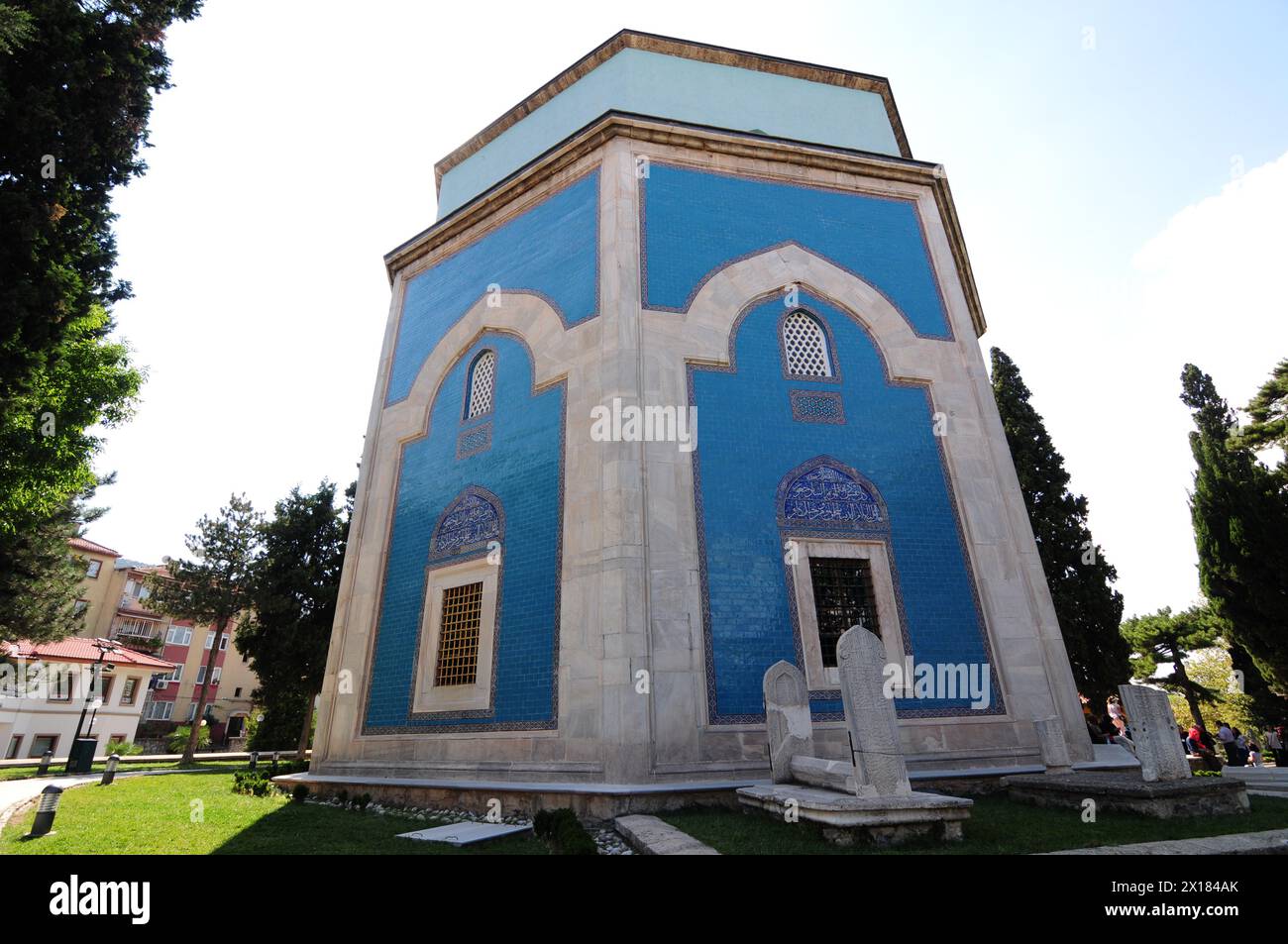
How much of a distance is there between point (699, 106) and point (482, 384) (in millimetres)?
7032

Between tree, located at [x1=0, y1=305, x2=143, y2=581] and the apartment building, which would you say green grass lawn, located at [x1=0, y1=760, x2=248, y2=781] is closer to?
tree, located at [x1=0, y1=305, x2=143, y2=581]

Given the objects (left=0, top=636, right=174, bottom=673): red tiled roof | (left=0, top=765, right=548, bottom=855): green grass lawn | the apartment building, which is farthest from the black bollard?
the apartment building

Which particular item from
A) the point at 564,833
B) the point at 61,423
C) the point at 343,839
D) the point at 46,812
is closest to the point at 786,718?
the point at 564,833

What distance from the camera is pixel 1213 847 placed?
4.00 m

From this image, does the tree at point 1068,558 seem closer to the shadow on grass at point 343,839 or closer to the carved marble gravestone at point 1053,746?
the carved marble gravestone at point 1053,746

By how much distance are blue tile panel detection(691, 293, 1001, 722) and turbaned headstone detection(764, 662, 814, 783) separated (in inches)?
34.3

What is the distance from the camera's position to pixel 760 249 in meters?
11.0

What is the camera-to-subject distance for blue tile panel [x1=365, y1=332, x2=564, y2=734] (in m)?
8.49

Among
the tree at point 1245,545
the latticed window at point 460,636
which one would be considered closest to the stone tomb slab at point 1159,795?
the latticed window at point 460,636

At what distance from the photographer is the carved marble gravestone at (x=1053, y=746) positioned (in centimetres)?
749

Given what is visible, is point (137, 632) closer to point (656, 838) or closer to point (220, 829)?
point (220, 829)

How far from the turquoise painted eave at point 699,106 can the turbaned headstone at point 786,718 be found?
10.00 meters

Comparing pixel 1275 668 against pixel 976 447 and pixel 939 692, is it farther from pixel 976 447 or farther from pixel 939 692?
pixel 939 692
